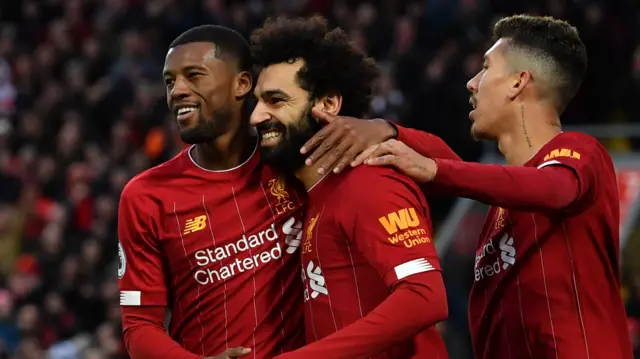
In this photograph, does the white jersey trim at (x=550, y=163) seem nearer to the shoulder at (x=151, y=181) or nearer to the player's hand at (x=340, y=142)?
the player's hand at (x=340, y=142)

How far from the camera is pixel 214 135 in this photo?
15.4ft

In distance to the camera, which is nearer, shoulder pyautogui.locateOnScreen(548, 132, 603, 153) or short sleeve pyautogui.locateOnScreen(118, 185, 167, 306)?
shoulder pyautogui.locateOnScreen(548, 132, 603, 153)

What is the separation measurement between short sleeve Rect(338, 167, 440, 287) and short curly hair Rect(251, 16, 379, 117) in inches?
20.6

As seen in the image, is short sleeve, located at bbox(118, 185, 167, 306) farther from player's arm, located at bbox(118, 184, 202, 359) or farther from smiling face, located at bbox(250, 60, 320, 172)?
smiling face, located at bbox(250, 60, 320, 172)

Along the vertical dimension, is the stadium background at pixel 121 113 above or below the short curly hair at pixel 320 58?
above

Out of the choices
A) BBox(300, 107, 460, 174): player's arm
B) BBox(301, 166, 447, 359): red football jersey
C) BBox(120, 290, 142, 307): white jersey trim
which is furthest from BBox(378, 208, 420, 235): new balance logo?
BBox(120, 290, 142, 307): white jersey trim

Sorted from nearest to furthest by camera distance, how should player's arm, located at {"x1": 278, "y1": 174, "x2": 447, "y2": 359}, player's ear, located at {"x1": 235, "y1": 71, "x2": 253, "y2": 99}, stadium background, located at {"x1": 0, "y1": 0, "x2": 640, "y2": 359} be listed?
1. player's arm, located at {"x1": 278, "y1": 174, "x2": 447, "y2": 359}
2. player's ear, located at {"x1": 235, "y1": 71, "x2": 253, "y2": 99}
3. stadium background, located at {"x1": 0, "y1": 0, "x2": 640, "y2": 359}

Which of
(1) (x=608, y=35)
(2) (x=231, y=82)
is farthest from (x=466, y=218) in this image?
(2) (x=231, y=82)

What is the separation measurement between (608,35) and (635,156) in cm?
142

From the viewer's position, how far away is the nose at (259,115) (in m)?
4.49

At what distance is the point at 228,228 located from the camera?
182 inches

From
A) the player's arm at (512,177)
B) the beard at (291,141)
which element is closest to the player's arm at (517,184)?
the player's arm at (512,177)

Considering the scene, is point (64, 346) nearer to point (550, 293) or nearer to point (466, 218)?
point (466, 218)

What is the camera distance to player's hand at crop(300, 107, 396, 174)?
424cm
